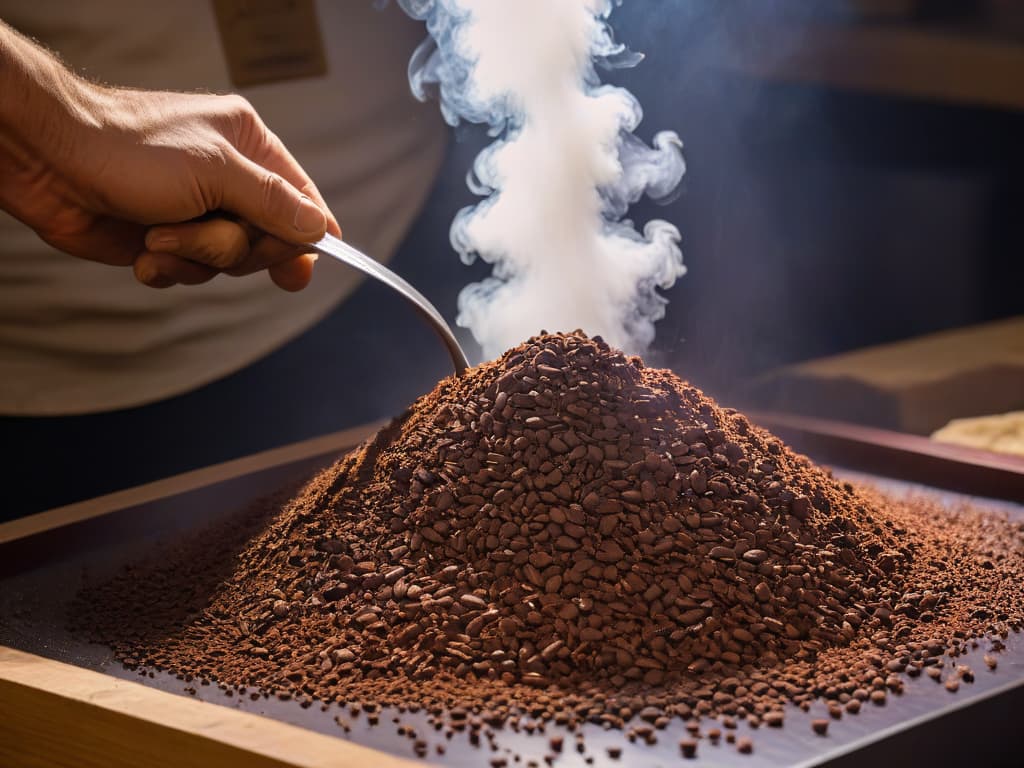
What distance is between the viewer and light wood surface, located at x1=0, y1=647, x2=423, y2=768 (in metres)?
0.91

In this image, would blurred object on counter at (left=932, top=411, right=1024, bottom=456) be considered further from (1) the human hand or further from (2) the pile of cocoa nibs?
(1) the human hand

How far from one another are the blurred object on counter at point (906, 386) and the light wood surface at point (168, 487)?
1105mm

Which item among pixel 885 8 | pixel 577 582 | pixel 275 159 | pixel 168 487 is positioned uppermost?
pixel 885 8

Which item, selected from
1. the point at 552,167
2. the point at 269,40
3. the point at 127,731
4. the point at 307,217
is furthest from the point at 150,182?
the point at 269,40

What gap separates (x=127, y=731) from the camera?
1.03 meters

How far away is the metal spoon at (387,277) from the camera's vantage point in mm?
1482

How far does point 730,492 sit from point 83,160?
3.04 feet

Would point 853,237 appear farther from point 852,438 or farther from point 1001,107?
point 852,438

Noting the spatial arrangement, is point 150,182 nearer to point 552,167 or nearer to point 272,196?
point 272,196

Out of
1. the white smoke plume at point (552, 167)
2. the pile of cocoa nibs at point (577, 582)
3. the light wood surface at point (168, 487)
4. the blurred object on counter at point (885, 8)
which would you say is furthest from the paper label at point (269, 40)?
the blurred object on counter at point (885, 8)

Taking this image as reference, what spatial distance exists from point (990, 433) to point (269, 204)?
149cm

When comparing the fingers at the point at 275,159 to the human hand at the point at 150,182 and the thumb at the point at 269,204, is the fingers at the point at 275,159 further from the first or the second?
the thumb at the point at 269,204

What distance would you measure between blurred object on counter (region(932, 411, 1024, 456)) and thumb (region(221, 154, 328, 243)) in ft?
4.26

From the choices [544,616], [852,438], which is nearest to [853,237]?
[852,438]
